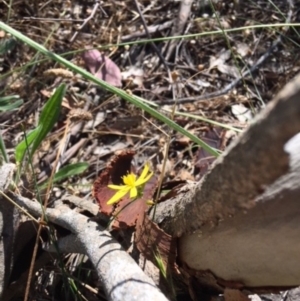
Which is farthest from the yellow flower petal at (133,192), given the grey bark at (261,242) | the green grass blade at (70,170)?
the green grass blade at (70,170)

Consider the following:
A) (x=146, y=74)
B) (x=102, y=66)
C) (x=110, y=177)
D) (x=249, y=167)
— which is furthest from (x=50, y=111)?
(x=249, y=167)

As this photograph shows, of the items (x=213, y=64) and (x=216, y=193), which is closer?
(x=216, y=193)

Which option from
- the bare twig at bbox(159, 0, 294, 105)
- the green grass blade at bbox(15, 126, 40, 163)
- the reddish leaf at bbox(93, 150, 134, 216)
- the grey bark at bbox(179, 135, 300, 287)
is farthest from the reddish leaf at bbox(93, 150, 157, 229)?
the bare twig at bbox(159, 0, 294, 105)

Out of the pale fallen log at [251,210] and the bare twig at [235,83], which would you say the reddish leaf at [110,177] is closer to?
the pale fallen log at [251,210]

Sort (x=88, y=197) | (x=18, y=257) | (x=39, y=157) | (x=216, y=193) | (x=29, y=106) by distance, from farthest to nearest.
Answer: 1. (x=29, y=106)
2. (x=39, y=157)
3. (x=88, y=197)
4. (x=18, y=257)
5. (x=216, y=193)

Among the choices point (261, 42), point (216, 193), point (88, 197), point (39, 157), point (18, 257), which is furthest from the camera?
point (261, 42)

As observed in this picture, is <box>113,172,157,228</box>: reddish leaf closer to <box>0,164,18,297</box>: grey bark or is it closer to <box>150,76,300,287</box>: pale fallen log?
<box>150,76,300,287</box>: pale fallen log

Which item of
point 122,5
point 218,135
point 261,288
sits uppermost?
point 122,5

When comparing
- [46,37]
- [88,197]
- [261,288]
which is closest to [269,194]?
[261,288]

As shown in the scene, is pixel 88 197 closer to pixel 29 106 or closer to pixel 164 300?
pixel 29 106
